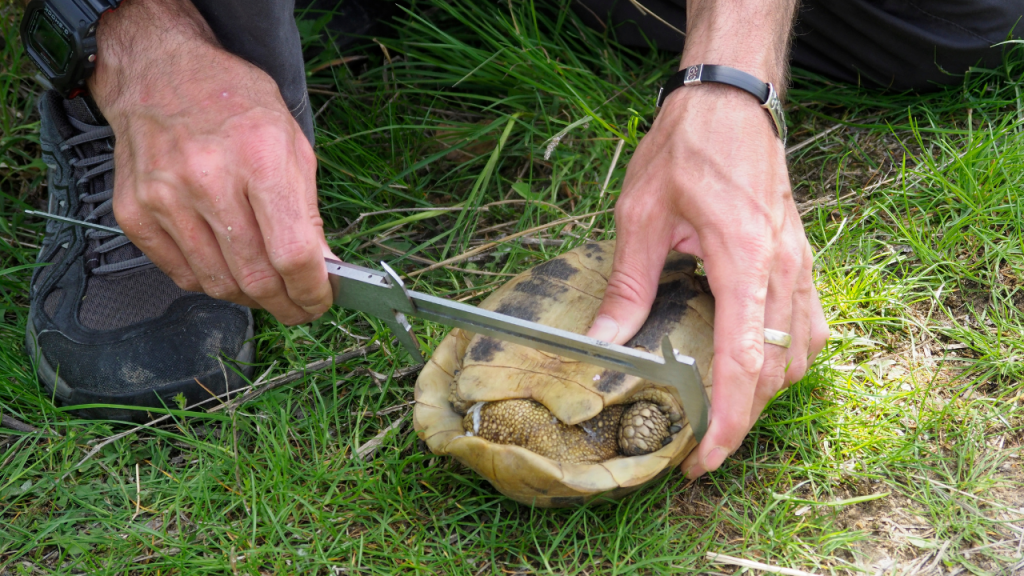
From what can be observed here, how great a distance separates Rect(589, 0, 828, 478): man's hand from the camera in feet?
4.91

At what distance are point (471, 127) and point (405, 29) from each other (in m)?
0.50

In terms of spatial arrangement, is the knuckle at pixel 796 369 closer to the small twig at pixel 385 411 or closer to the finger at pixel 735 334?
the finger at pixel 735 334

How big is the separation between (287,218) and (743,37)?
1213mm

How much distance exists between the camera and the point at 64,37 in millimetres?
1629

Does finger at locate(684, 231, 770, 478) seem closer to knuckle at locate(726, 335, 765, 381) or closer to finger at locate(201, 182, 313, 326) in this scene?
knuckle at locate(726, 335, 765, 381)

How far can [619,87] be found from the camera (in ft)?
9.00

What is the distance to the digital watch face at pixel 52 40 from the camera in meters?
1.62

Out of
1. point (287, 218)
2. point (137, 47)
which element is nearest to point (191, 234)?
Answer: point (287, 218)

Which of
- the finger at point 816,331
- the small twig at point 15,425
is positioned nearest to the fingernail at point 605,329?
the finger at point 816,331

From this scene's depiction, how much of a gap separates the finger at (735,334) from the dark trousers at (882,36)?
1.28m

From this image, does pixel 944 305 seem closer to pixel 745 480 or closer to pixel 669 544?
pixel 745 480

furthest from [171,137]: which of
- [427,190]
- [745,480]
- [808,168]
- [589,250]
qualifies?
[808,168]

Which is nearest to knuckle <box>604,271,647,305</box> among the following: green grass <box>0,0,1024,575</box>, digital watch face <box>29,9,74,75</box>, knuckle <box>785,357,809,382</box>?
knuckle <box>785,357,809,382</box>

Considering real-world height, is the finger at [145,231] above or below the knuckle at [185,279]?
above
